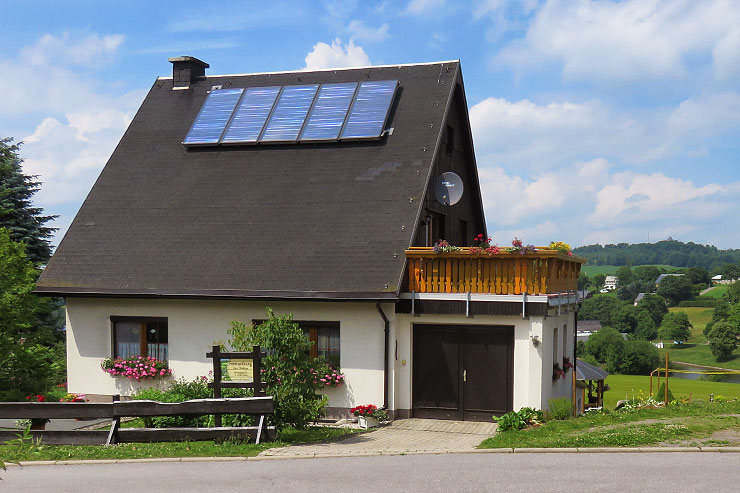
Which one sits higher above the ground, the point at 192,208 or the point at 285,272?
the point at 192,208

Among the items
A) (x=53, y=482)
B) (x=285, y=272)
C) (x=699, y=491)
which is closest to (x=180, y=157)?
(x=285, y=272)

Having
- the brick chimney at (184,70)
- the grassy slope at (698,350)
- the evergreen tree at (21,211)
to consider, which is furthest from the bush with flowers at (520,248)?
the grassy slope at (698,350)

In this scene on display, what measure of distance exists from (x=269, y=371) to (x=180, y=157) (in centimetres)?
955

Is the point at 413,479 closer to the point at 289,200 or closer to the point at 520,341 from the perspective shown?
the point at 520,341

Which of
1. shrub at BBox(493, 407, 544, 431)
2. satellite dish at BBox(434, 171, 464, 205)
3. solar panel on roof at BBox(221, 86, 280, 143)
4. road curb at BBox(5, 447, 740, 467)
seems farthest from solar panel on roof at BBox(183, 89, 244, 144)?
road curb at BBox(5, 447, 740, 467)

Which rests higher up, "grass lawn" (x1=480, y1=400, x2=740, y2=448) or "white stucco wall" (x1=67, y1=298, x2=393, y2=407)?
"white stucco wall" (x1=67, y1=298, x2=393, y2=407)

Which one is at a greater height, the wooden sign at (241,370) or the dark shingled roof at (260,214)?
the dark shingled roof at (260,214)

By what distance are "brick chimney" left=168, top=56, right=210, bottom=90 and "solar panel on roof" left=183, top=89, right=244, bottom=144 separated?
4.04ft

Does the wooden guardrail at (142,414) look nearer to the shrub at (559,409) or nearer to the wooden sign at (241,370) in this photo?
the wooden sign at (241,370)

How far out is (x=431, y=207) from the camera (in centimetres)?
2080

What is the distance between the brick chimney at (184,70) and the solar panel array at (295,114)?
152 centimetres

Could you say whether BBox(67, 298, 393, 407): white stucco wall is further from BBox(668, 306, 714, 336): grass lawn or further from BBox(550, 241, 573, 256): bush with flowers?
BBox(668, 306, 714, 336): grass lawn

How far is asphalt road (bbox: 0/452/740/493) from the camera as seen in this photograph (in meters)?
10.5

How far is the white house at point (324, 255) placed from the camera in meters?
17.8
